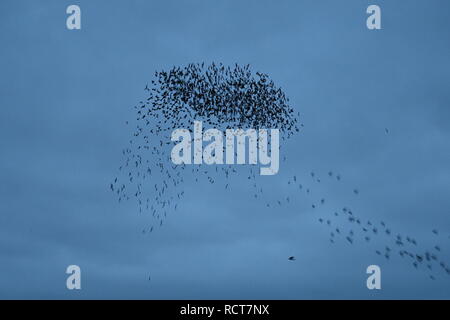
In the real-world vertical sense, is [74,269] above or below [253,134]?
below

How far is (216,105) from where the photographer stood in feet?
166

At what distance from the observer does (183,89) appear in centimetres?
5212

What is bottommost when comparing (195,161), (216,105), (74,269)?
(74,269)
